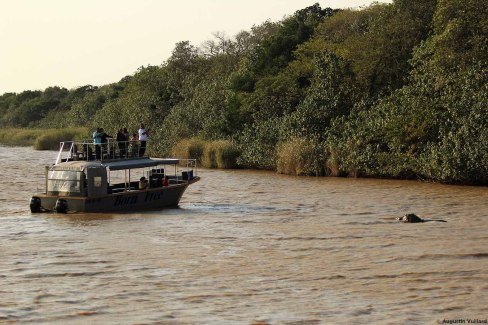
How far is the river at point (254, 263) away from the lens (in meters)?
15.6

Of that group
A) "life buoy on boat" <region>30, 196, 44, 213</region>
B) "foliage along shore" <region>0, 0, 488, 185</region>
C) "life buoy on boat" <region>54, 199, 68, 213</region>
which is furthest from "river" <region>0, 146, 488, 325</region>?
"foliage along shore" <region>0, 0, 488, 185</region>

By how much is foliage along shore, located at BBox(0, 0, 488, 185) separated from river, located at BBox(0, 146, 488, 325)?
5878mm

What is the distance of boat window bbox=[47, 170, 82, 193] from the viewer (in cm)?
3022

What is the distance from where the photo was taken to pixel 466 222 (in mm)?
26422

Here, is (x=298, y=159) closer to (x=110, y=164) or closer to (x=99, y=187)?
(x=110, y=164)

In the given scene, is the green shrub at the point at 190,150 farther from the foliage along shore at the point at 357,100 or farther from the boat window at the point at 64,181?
the boat window at the point at 64,181

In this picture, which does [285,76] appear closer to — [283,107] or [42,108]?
[283,107]

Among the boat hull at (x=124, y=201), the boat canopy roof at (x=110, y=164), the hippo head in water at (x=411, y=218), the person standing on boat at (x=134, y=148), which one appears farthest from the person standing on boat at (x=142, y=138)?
the hippo head in water at (x=411, y=218)

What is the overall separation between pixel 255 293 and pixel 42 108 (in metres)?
119

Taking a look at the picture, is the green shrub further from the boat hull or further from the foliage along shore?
the boat hull

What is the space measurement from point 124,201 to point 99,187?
3.64 feet

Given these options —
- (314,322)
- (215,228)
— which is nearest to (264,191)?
(215,228)

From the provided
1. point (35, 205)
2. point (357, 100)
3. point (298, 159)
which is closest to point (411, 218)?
point (35, 205)

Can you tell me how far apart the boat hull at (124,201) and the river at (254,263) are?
2.11 feet
